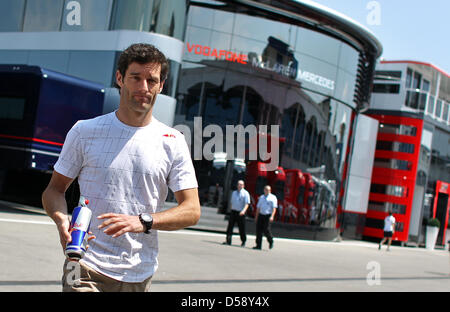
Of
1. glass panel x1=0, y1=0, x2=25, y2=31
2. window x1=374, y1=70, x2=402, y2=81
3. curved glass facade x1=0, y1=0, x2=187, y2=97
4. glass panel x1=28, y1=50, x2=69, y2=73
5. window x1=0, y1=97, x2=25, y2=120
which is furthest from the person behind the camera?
window x1=374, y1=70, x2=402, y2=81

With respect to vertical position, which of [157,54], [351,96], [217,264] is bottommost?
[217,264]

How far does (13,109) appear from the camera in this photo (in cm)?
1622

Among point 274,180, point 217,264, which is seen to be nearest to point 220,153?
point 274,180

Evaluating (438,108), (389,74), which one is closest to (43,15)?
(389,74)

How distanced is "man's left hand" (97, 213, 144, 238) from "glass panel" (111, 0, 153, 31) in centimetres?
1746

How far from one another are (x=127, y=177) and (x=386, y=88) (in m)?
33.3

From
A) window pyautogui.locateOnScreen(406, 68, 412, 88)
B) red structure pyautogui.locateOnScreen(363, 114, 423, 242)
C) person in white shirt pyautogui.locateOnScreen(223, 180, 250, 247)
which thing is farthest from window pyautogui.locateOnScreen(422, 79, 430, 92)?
person in white shirt pyautogui.locateOnScreen(223, 180, 250, 247)

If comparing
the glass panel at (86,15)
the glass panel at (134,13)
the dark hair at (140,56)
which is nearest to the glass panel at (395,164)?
the glass panel at (134,13)

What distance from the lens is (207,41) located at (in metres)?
21.8

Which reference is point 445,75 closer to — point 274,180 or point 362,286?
point 274,180

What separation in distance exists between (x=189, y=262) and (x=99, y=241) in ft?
27.7

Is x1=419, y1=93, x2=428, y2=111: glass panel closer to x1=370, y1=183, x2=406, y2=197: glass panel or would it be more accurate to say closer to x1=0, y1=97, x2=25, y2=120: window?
x1=370, y1=183, x2=406, y2=197: glass panel

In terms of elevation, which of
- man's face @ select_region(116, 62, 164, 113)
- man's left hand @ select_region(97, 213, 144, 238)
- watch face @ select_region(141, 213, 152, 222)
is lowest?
man's left hand @ select_region(97, 213, 144, 238)

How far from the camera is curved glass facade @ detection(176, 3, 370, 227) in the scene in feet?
71.7
